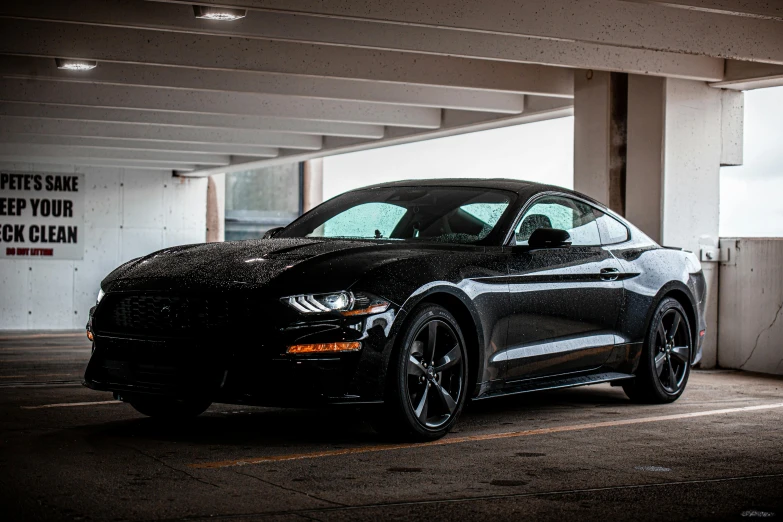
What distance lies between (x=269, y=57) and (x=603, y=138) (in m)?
3.54

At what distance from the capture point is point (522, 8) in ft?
29.2

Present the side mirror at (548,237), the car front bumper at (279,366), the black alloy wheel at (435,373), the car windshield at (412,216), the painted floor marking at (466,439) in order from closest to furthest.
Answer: the painted floor marking at (466,439), the car front bumper at (279,366), the black alloy wheel at (435,373), the side mirror at (548,237), the car windshield at (412,216)

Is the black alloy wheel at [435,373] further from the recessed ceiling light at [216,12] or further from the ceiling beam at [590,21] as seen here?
the recessed ceiling light at [216,12]

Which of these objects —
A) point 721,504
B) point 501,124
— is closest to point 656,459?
point 721,504

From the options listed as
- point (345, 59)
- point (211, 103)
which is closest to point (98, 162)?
point (211, 103)

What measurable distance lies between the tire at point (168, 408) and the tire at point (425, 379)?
52.1 inches

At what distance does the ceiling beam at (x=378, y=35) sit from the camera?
339 inches

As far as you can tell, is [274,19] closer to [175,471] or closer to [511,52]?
[511,52]

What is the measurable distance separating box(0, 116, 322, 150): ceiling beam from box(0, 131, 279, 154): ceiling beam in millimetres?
415

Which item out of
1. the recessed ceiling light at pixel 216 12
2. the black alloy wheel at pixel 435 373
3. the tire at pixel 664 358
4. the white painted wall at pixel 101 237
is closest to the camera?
the black alloy wheel at pixel 435 373

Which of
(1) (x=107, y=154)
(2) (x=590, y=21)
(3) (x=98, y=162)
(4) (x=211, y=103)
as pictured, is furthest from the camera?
(3) (x=98, y=162)

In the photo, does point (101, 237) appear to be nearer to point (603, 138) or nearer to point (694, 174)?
point (603, 138)

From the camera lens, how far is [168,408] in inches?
253

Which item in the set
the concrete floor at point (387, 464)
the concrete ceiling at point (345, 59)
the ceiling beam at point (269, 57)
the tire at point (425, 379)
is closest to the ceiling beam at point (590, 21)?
the concrete ceiling at point (345, 59)
